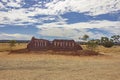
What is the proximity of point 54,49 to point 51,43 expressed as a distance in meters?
1.71

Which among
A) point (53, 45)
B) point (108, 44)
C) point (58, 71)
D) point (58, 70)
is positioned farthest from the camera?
point (108, 44)

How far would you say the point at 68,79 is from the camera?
22969 millimetres

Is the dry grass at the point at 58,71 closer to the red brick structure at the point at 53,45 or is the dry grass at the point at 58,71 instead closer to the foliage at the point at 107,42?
the red brick structure at the point at 53,45

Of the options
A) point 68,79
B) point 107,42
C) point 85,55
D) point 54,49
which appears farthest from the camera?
point 107,42

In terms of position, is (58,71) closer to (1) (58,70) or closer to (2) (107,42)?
(1) (58,70)

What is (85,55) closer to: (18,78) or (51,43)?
(51,43)

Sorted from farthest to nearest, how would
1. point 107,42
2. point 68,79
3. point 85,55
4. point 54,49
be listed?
1. point 107,42
2. point 54,49
3. point 85,55
4. point 68,79

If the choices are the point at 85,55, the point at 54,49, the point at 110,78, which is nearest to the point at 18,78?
the point at 110,78

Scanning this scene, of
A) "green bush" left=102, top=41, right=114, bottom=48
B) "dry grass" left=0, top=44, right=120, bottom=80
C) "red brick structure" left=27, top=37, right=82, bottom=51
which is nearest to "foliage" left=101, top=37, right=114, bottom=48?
"green bush" left=102, top=41, right=114, bottom=48

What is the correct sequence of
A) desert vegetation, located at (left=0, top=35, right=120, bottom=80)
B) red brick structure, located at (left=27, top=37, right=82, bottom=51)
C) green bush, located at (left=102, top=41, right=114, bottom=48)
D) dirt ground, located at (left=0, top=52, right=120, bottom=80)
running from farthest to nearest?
green bush, located at (left=102, top=41, right=114, bottom=48)
red brick structure, located at (left=27, top=37, right=82, bottom=51)
desert vegetation, located at (left=0, top=35, right=120, bottom=80)
dirt ground, located at (left=0, top=52, right=120, bottom=80)

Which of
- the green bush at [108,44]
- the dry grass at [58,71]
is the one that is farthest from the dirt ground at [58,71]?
the green bush at [108,44]

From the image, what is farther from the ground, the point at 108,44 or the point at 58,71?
the point at 108,44

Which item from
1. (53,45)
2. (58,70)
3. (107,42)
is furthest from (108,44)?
(58,70)

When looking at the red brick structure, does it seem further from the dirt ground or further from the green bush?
the green bush
